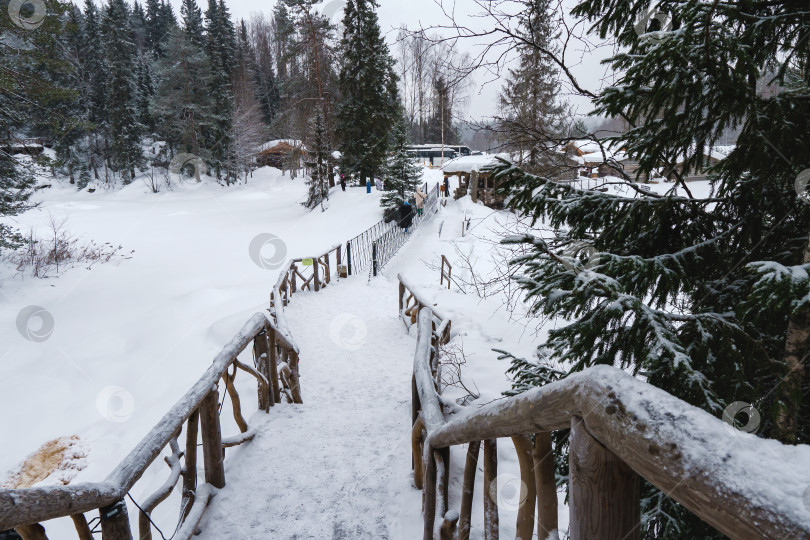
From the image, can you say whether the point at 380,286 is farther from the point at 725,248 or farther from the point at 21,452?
the point at 725,248

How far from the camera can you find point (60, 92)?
11.6m

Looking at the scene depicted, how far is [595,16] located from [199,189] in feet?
142

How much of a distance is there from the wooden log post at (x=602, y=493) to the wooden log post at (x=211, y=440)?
10.4 feet

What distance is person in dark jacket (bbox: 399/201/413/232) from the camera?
19641 millimetres

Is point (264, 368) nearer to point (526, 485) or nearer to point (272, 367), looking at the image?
point (272, 367)

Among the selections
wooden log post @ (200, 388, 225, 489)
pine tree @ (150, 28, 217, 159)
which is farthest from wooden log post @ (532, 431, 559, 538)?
pine tree @ (150, 28, 217, 159)

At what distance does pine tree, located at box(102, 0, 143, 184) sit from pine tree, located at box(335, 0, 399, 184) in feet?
78.6

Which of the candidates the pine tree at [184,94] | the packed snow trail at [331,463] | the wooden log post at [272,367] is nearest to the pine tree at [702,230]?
the packed snow trail at [331,463]

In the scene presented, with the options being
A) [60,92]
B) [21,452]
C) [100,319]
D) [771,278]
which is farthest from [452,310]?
[60,92]

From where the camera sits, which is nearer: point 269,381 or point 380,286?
point 269,381

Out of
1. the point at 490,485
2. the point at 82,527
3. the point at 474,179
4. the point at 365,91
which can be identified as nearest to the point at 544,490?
the point at 490,485

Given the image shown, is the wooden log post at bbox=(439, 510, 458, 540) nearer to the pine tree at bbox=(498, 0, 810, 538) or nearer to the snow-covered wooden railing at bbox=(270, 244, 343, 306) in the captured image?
the pine tree at bbox=(498, 0, 810, 538)

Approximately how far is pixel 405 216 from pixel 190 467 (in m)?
17.1

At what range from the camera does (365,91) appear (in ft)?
91.7
